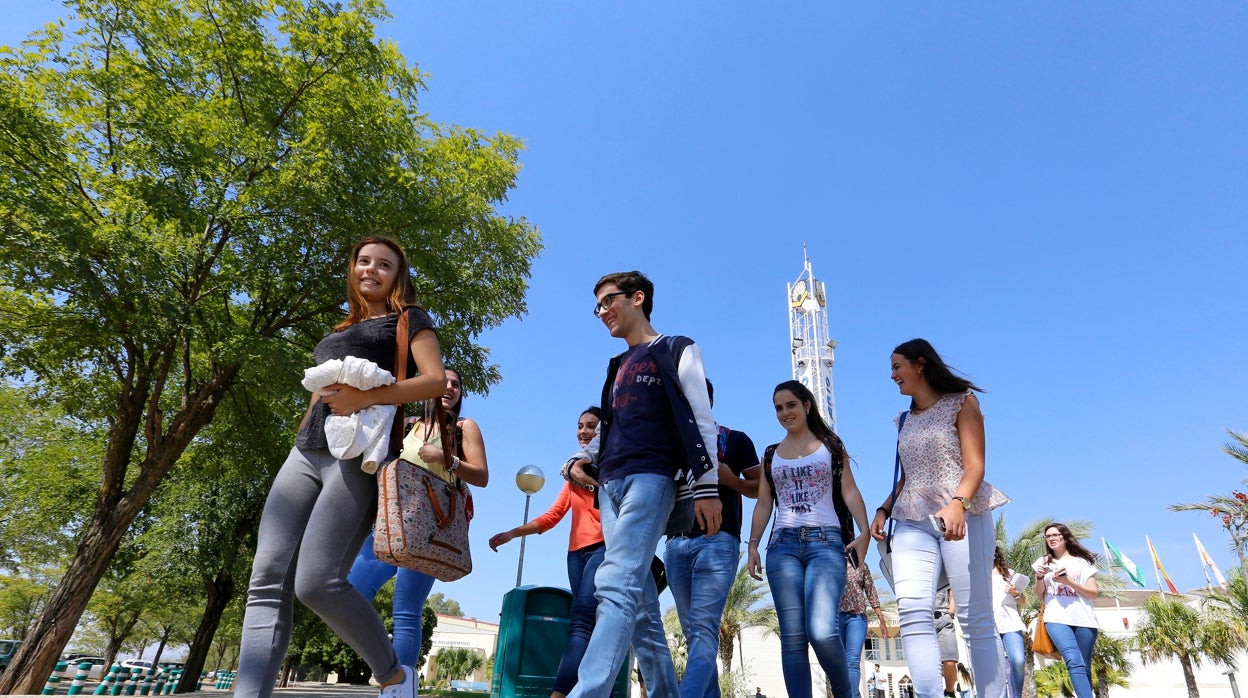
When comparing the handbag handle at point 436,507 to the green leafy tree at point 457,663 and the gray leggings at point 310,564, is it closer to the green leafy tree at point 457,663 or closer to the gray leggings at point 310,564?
the gray leggings at point 310,564

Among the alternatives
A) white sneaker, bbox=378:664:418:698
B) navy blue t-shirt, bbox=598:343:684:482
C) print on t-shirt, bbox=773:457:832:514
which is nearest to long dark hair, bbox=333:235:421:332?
navy blue t-shirt, bbox=598:343:684:482

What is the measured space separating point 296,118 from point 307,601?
43.1 feet

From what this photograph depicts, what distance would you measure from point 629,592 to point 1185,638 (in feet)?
127

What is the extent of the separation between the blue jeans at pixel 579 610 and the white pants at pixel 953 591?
5.90 ft

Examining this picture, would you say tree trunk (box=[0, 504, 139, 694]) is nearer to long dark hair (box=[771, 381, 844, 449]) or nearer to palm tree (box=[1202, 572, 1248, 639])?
long dark hair (box=[771, 381, 844, 449])

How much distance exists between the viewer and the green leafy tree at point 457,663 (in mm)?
77188

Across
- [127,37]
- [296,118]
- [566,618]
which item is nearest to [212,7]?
[127,37]

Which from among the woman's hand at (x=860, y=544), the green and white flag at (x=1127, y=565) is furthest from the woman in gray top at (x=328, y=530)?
the green and white flag at (x=1127, y=565)

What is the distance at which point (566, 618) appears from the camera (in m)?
6.31

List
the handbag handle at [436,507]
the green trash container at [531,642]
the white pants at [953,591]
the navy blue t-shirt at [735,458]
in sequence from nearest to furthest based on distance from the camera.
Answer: the handbag handle at [436,507]
the white pants at [953,591]
the navy blue t-shirt at [735,458]
the green trash container at [531,642]

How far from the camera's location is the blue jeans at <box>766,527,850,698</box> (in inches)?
168

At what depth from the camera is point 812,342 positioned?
62312 mm

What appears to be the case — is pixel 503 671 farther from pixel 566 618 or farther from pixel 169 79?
pixel 169 79

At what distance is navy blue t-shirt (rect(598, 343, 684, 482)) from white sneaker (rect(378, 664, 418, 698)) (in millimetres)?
1259
